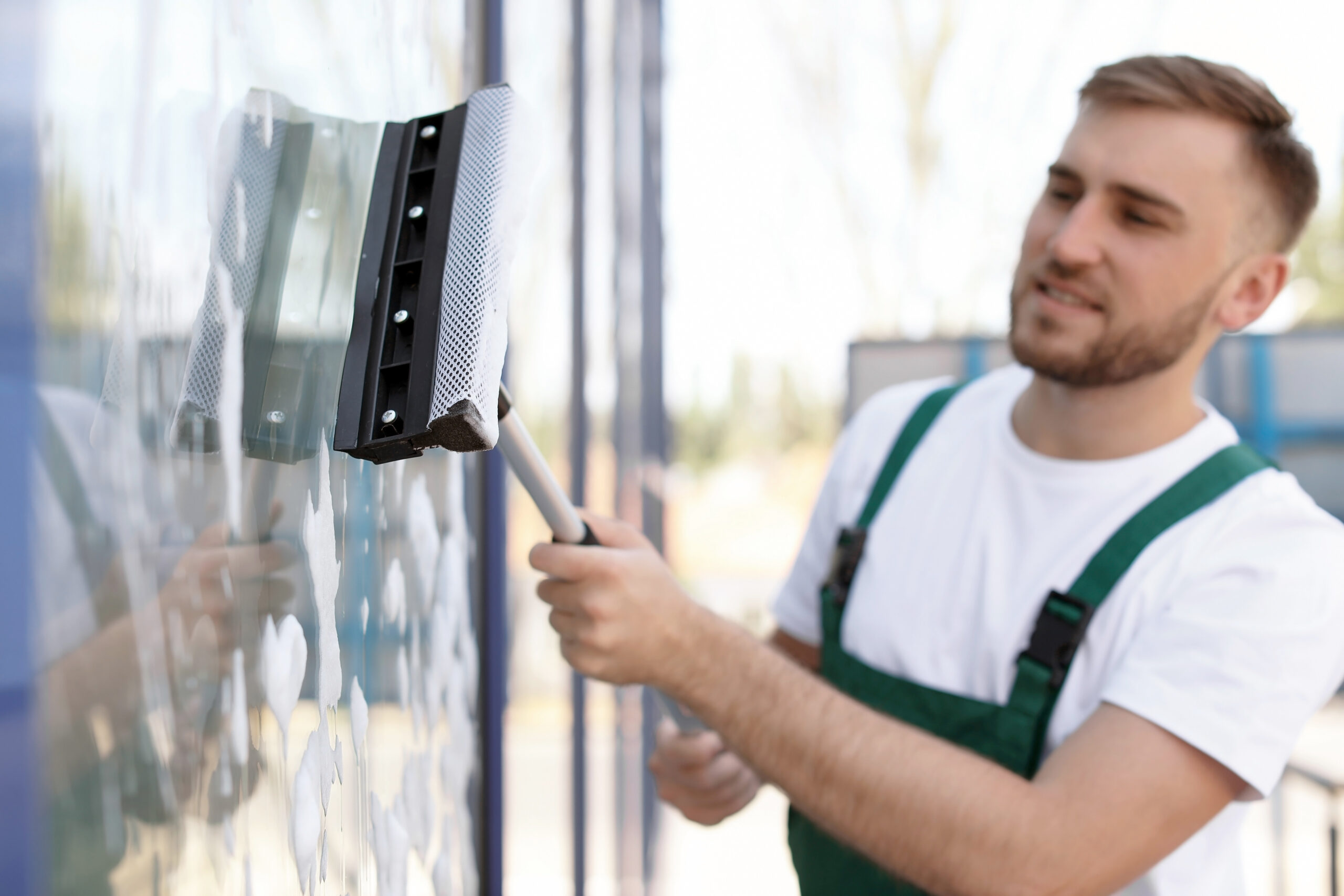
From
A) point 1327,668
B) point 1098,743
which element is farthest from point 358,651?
point 1327,668

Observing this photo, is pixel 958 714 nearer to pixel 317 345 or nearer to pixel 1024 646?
pixel 1024 646

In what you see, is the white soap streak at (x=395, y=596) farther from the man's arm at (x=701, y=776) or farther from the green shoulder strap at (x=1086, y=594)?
the green shoulder strap at (x=1086, y=594)

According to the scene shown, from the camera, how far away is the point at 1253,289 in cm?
106

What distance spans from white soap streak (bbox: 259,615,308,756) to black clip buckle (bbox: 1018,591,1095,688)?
69cm

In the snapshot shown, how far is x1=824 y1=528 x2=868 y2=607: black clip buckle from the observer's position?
1.07 m

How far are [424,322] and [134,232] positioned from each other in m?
0.15

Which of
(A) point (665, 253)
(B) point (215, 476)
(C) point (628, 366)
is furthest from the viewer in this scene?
(A) point (665, 253)

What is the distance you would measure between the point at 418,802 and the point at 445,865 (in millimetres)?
94

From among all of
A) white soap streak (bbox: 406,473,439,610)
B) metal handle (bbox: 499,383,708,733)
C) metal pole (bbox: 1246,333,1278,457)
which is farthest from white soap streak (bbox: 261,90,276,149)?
metal pole (bbox: 1246,333,1278,457)

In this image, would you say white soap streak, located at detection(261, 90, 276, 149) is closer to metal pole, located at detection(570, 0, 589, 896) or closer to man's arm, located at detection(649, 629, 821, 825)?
man's arm, located at detection(649, 629, 821, 825)

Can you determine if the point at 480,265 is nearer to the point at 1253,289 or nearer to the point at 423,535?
the point at 423,535

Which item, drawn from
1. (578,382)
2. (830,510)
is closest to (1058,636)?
(830,510)

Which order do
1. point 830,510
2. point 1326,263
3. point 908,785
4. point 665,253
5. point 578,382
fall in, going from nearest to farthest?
point 908,785 → point 830,510 → point 578,382 → point 665,253 → point 1326,263

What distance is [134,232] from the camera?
33 centimetres
